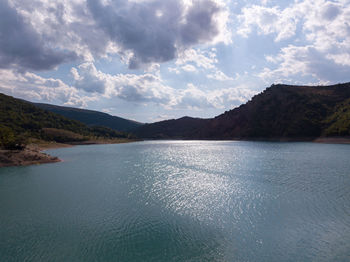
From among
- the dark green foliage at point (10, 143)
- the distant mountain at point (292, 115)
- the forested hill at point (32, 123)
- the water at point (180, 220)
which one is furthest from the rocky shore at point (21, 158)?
the distant mountain at point (292, 115)

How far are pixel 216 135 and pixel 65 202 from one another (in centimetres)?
17959

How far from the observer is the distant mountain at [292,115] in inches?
4938

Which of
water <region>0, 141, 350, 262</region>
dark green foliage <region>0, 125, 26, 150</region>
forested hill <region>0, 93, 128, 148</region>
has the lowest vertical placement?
water <region>0, 141, 350, 262</region>

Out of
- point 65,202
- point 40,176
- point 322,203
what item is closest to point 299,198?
point 322,203

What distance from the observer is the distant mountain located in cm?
12544

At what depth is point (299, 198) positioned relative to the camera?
23.7m

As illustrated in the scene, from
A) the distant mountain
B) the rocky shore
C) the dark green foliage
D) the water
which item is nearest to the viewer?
the water

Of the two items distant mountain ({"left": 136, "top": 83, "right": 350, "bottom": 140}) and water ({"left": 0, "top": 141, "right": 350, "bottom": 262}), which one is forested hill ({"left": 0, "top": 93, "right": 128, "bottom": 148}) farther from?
A: distant mountain ({"left": 136, "top": 83, "right": 350, "bottom": 140})

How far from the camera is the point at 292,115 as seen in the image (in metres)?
147

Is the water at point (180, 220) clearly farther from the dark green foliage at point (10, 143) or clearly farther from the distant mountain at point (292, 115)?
the distant mountain at point (292, 115)

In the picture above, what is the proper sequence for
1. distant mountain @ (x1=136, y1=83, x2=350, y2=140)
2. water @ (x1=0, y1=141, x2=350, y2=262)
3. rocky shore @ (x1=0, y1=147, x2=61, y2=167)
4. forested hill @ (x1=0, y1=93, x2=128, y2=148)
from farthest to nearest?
forested hill @ (x1=0, y1=93, x2=128, y2=148), distant mountain @ (x1=136, y1=83, x2=350, y2=140), rocky shore @ (x1=0, y1=147, x2=61, y2=167), water @ (x1=0, y1=141, x2=350, y2=262)

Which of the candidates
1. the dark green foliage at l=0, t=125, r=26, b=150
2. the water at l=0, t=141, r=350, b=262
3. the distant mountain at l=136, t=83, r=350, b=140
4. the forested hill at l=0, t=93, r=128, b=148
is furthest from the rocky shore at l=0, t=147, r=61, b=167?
the distant mountain at l=136, t=83, r=350, b=140

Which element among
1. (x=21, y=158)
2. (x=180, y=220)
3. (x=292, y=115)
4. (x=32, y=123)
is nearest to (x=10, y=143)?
(x=21, y=158)

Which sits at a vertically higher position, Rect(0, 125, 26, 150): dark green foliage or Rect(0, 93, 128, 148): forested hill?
Rect(0, 93, 128, 148): forested hill
